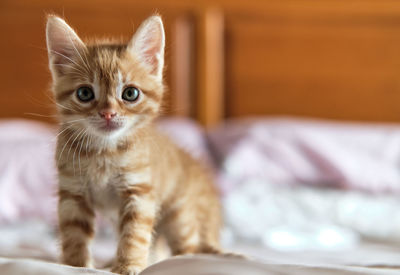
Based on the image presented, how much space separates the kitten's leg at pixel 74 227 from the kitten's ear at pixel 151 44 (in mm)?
367

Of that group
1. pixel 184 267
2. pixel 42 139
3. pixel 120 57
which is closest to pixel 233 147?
pixel 42 139

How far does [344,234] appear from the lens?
2000 mm

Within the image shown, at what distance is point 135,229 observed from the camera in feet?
3.89

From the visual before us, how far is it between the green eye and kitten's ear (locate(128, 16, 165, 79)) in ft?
0.30

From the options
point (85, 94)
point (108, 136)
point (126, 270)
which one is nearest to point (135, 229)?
point (126, 270)

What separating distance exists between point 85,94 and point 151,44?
21cm

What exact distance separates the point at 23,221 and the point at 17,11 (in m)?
1.19

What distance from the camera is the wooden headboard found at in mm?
2701

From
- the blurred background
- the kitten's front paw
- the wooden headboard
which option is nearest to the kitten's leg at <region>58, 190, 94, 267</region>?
the kitten's front paw

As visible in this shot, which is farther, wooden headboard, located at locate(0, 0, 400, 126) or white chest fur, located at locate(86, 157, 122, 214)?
wooden headboard, located at locate(0, 0, 400, 126)

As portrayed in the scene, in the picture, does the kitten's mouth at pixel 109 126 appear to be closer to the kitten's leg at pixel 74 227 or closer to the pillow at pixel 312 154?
the kitten's leg at pixel 74 227

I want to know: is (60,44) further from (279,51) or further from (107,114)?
(279,51)

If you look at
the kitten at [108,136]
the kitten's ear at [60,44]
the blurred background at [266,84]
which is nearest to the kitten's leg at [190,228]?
the kitten at [108,136]

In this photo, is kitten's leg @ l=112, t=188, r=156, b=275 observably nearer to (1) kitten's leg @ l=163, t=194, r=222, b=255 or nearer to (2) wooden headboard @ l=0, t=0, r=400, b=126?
(1) kitten's leg @ l=163, t=194, r=222, b=255
